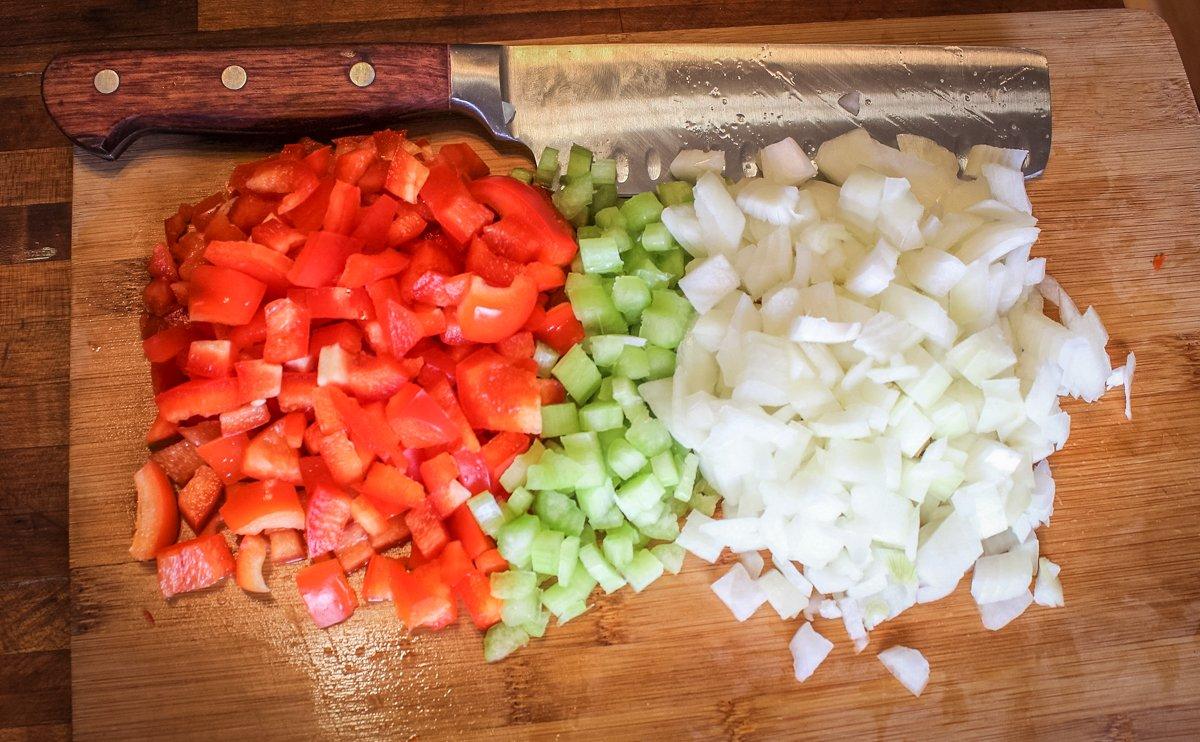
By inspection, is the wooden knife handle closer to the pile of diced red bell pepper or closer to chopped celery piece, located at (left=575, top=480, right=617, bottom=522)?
the pile of diced red bell pepper

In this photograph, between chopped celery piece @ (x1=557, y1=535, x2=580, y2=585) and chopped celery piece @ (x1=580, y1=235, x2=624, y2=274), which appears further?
chopped celery piece @ (x1=580, y1=235, x2=624, y2=274)

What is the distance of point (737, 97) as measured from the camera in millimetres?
2033

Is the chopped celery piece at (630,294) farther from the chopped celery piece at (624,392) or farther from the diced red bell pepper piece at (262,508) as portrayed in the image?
the diced red bell pepper piece at (262,508)

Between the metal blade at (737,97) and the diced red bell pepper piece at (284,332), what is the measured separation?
2.09 ft

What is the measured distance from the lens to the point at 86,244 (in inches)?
77.4

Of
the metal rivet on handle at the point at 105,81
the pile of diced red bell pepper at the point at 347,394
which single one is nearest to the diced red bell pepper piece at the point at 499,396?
the pile of diced red bell pepper at the point at 347,394

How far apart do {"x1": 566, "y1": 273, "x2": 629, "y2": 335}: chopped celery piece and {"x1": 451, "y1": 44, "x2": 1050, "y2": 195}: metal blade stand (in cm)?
28

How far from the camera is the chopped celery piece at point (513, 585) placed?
1.74 meters

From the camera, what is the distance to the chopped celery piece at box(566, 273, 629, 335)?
1.85 meters

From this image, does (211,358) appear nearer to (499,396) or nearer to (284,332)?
(284,332)

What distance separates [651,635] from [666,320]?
0.66m

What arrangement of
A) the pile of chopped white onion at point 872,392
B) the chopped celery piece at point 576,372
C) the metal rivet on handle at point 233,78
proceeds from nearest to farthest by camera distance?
1. the pile of chopped white onion at point 872,392
2. the chopped celery piece at point 576,372
3. the metal rivet on handle at point 233,78

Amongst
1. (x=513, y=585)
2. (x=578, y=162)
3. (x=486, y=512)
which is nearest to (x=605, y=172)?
(x=578, y=162)

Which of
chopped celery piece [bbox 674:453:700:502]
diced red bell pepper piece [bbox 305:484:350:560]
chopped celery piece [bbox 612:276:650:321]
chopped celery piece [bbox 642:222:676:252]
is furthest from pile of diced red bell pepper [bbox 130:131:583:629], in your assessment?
chopped celery piece [bbox 674:453:700:502]
